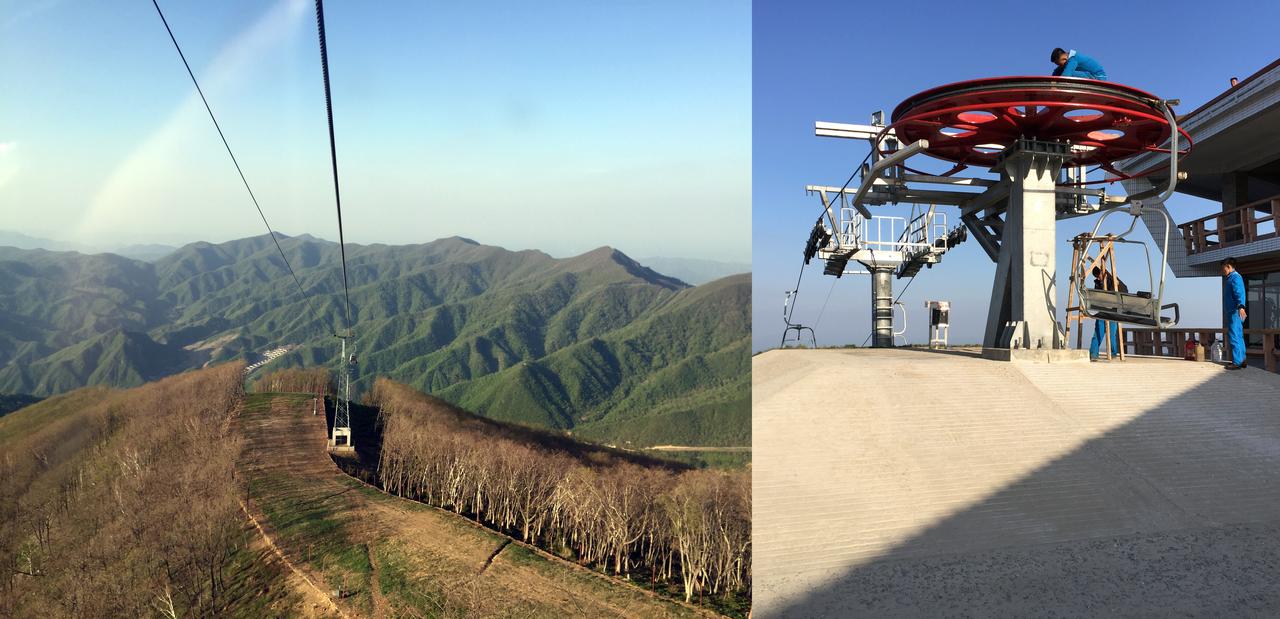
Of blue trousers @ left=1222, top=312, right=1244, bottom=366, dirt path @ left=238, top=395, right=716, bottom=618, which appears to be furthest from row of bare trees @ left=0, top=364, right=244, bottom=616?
blue trousers @ left=1222, top=312, right=1244, bottom=366

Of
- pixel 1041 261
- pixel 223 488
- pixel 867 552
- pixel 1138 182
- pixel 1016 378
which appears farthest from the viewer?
pixel 1138 182

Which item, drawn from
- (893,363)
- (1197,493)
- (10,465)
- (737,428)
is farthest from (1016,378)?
(737,428)

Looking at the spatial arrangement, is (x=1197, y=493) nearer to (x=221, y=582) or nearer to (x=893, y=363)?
(x=893, y=363)

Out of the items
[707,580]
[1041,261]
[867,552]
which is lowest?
[707,580]

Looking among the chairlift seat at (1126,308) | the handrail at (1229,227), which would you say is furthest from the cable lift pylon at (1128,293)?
the handrail at (1229,227)

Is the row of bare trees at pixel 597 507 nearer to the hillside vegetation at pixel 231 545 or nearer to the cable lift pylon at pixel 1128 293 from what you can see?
the hillside vegetation at pixel 231 545
